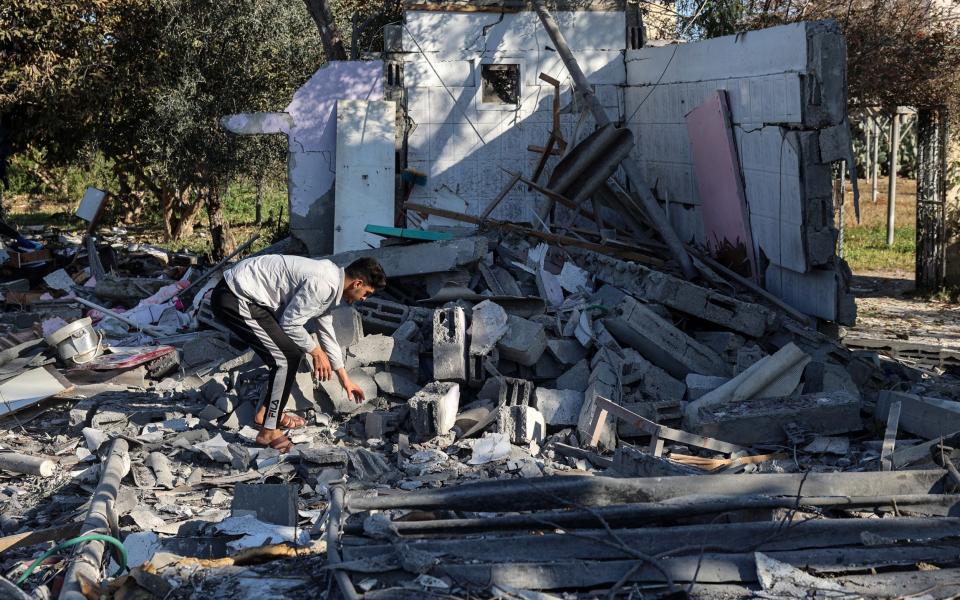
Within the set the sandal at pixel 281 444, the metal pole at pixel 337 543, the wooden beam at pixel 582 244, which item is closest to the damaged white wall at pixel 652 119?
the wooden beam at pixel 582 244

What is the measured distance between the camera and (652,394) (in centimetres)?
784

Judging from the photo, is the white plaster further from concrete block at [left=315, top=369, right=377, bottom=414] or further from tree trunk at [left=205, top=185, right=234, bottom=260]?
concrete block at [left=315, top=369, right=377, bottom=414]

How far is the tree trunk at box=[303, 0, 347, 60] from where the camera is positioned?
13531 mm

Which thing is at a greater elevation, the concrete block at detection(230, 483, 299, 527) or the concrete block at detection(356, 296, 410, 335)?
the concrete block at detection(356, 296, 410, 335)

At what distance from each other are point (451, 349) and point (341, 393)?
922 mm

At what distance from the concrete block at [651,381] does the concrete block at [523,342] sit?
706mm

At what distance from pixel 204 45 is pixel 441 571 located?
40.5ft

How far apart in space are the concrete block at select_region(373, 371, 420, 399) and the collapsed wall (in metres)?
3.67

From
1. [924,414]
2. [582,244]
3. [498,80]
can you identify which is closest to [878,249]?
[498,80]

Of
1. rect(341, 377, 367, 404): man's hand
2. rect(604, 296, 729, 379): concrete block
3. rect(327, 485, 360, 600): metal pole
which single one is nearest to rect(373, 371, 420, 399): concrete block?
rect(341, 377, 367, 404): man's hand

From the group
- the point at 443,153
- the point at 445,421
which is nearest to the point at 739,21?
the point at 443,153

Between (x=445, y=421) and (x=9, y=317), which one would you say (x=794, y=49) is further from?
(x=9, y=317)

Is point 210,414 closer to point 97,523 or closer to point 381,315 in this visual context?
point 381,315

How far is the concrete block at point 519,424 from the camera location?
7.17 m
